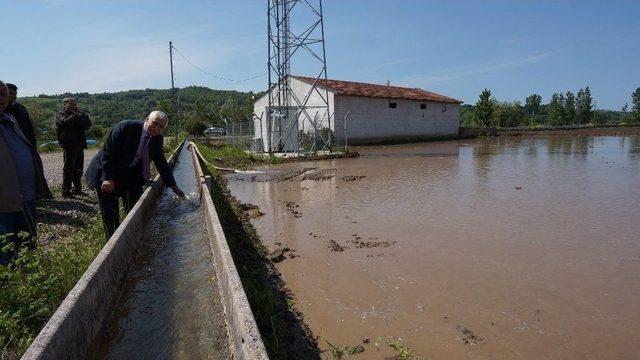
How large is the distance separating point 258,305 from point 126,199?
2568mm

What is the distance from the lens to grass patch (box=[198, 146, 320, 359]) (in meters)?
3.27

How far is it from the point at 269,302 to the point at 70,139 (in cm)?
632

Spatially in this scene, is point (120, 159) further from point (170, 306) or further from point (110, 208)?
point (170, 306)

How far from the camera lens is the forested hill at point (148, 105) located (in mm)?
56819

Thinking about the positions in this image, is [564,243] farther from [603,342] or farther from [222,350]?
[222,350]

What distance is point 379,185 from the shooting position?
11766 mm

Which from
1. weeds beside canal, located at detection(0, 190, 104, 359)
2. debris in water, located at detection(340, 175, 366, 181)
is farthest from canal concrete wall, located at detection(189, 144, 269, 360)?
debris in water, located at detection(340, 175, 366, 181)

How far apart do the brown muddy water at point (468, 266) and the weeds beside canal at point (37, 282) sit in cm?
209

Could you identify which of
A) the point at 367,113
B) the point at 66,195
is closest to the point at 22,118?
the point at 66,195

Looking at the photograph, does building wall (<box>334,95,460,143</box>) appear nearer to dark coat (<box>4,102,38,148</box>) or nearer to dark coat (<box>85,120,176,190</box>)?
dark coat (<box>4,102,38,148</box>)

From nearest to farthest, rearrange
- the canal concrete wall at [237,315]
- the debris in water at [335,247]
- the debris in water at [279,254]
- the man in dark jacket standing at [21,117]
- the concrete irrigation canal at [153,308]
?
→ the canal concrete wall at [237,315] < the concrete irrigation canal at [153,308] < the debris in water at [279,254] < the man in dark jacket standing at [21,117] < the debris in water at [335,247]

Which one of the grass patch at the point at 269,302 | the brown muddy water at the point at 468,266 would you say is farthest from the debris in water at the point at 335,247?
the grass patch at the point at 269,302

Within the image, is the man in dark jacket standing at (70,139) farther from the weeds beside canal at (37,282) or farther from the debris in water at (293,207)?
the debris in water at (293,207)

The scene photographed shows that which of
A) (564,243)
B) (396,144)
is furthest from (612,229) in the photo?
(396,144)
